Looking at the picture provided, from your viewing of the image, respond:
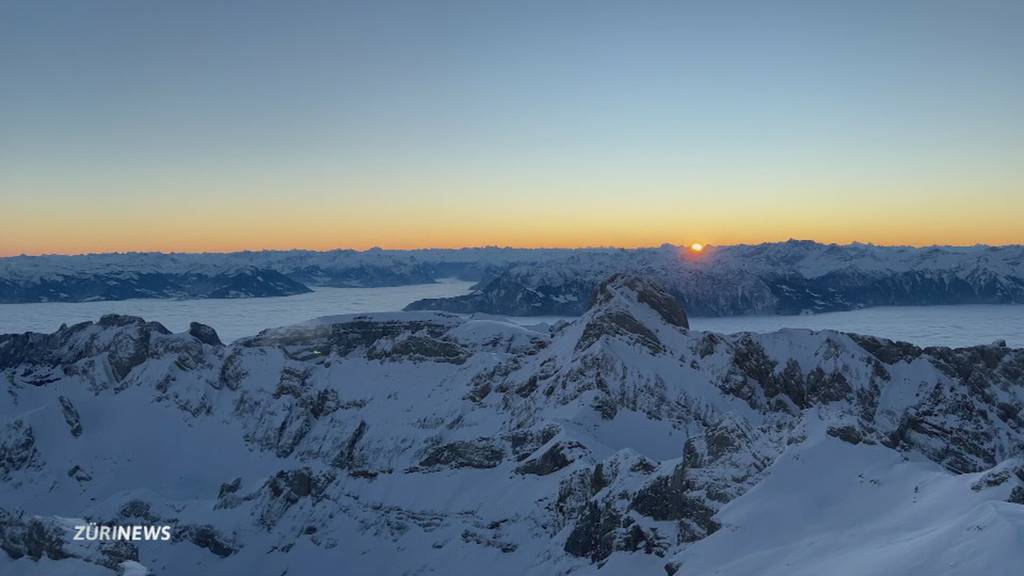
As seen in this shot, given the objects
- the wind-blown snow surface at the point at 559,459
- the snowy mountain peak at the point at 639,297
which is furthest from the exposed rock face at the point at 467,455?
the snowy mountain peak at the point at 639,297

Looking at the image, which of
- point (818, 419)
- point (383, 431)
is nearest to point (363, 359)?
point (383, 431)

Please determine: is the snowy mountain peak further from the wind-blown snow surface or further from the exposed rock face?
the exposed rock face

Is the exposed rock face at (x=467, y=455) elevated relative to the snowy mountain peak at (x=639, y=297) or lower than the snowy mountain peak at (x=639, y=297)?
lower

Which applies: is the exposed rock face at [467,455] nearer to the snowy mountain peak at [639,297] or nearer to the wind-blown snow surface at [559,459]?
the wind-blown snow surface at [559,459]

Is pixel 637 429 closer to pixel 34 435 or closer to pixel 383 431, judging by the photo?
pixel 383 431

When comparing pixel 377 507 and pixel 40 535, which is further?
pixel 377 507

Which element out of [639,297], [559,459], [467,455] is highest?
[639,297]

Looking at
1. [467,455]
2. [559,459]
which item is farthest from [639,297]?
[559,459]

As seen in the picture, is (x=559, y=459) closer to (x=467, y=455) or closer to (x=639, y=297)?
(x=467, y=455)
